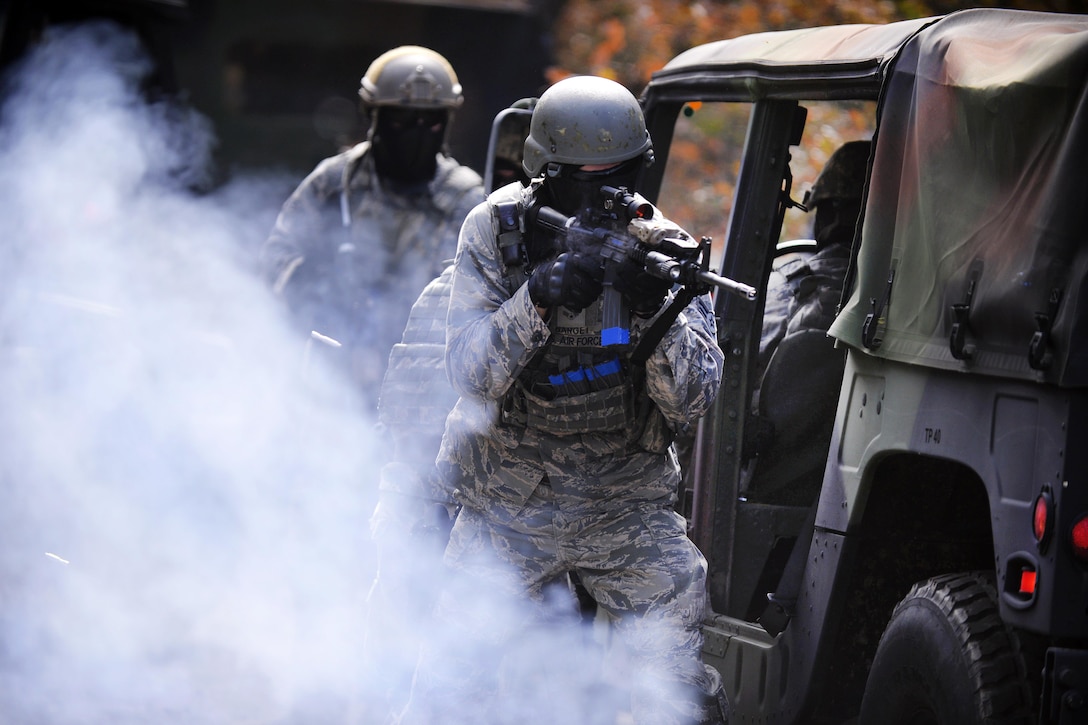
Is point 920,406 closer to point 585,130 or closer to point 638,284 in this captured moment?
point 638,284

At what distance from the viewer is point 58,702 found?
526cm

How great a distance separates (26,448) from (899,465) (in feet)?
16.3

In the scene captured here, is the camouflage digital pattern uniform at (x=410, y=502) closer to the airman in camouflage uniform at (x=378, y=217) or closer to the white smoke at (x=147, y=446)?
the white smoke at (x=147, y=446)

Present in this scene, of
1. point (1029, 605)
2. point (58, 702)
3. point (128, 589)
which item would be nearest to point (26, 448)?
point (128, 589)

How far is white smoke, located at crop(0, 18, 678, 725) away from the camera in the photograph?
6047 millimetres

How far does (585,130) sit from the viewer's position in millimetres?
3967

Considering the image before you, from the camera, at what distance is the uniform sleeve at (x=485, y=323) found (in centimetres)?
388

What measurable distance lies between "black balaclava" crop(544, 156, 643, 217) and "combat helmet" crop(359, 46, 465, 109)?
3276 millimetres

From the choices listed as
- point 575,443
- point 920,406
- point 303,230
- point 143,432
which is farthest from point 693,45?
point 920,406

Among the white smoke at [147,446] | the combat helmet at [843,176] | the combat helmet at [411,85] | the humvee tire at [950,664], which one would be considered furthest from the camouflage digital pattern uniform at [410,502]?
the combat helmet at [411,85]

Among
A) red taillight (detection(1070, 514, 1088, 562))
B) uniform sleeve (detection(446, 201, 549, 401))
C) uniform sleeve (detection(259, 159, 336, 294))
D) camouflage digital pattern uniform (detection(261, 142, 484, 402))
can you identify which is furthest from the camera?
uniform sleeve (detection(259, 159, 336, 294))

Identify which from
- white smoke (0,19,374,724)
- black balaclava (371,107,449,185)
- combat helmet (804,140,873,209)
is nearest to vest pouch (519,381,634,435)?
combat helmet (804,140,873,209)

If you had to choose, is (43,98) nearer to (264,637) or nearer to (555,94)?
(264,637)

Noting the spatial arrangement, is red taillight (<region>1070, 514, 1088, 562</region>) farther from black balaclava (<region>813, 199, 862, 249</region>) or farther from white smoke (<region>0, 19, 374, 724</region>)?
white smoke (<region>0, 19, 374, 724</region>)
